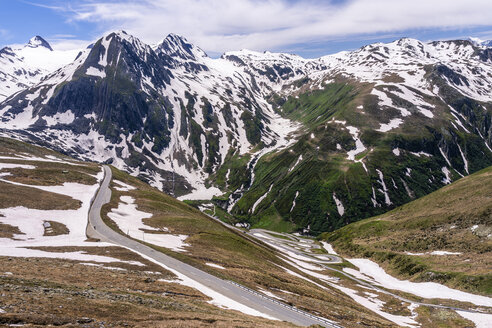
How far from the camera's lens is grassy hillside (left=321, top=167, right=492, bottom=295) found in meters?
78.7

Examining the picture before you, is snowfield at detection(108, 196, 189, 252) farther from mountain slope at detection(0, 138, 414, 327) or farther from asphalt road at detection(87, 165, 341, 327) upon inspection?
asphalt road at detection(87, 165, 341, 327)

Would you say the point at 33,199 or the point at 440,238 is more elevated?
the point at 33,199

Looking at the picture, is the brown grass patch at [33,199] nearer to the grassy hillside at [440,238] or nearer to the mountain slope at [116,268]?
the mountain slope at [116,268]

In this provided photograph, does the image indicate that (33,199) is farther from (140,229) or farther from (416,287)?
(416,287)

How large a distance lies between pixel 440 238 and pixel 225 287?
300 feet

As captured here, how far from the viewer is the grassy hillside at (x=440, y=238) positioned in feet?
258

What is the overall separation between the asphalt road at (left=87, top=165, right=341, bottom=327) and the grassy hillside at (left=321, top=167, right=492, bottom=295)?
54.8m

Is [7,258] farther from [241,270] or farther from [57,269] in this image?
[241,270]

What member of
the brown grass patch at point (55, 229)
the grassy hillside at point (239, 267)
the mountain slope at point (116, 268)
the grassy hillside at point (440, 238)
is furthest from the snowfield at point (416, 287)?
the brown grass patch at point (55, 229)

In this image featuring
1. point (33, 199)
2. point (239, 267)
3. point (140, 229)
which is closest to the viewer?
point (239, 267)

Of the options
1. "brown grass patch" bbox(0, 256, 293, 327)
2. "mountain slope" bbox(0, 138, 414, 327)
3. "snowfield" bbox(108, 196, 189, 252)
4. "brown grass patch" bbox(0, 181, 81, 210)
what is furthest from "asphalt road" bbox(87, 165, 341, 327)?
"brown grass patch" bbox(0, 181, 81, 210)

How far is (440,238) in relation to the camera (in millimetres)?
102438

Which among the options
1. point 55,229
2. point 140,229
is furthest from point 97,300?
point 140,229

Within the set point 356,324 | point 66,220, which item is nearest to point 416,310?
point 356,324
